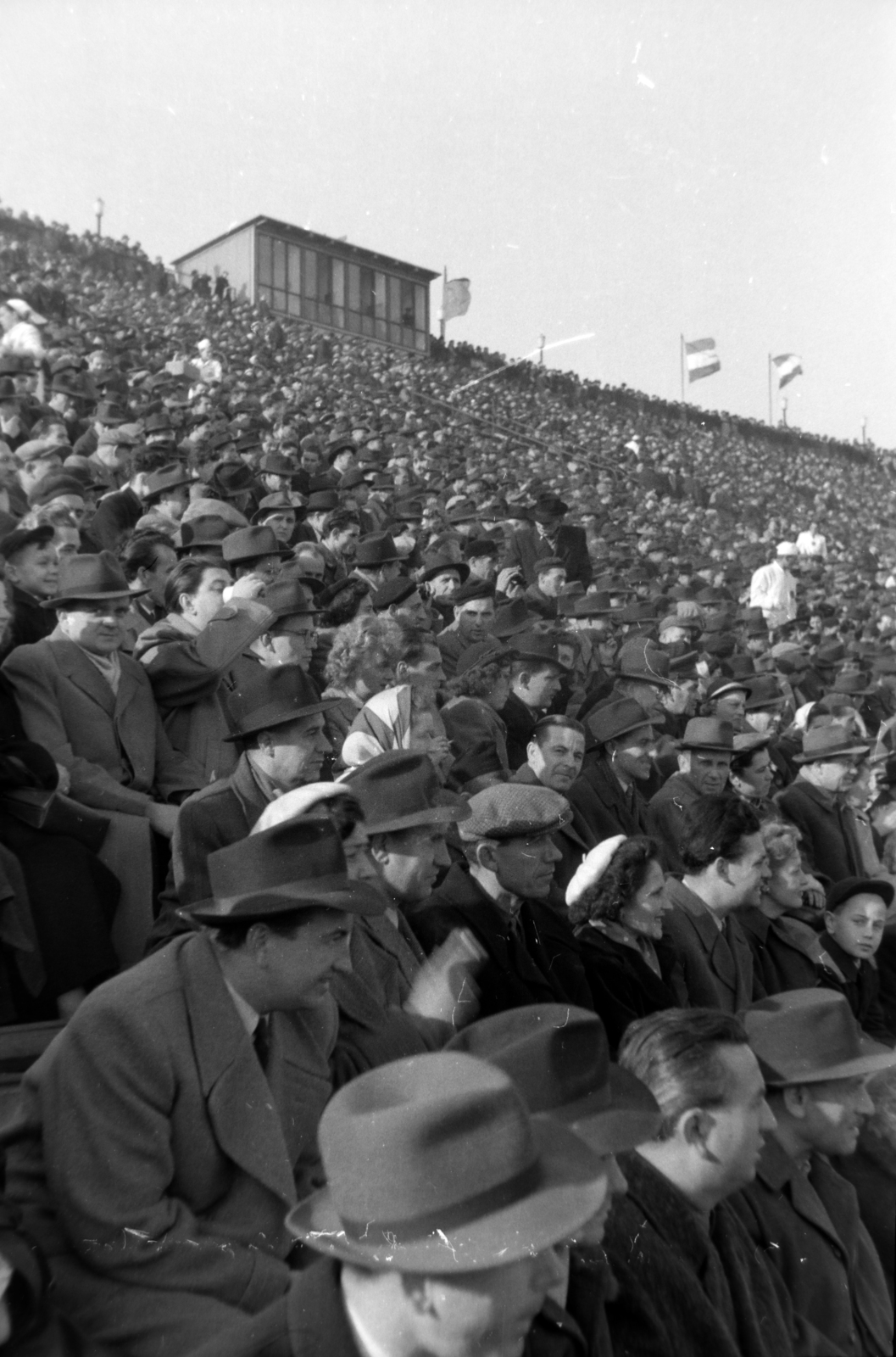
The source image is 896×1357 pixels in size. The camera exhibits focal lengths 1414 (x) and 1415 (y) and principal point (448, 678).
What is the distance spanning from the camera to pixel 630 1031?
3.42m

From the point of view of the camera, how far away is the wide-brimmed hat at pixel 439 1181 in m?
1.96

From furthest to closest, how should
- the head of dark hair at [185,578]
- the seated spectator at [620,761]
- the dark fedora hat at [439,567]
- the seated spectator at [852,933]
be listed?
1. the dark fedora hat at [439,567]
2. the seated spectator at [620,761]
3. the head of dark hair at [185,578]
4. the seated spectator at [852,933]

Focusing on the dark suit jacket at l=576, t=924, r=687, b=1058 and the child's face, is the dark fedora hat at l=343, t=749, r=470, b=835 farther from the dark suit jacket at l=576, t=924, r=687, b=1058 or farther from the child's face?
the child's face

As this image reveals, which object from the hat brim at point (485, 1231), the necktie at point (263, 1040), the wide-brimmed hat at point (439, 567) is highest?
the wide-brimmed hat at point (439, 567)

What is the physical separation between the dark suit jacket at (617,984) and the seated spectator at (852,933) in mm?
1298

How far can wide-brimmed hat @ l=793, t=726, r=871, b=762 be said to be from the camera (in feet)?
27.5

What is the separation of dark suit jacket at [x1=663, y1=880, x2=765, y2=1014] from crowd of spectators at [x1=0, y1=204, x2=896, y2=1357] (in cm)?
3

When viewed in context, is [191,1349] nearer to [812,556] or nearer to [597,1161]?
[597,1161]

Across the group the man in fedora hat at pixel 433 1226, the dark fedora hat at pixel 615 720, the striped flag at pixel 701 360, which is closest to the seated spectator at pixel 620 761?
the dark fedora hat at pixel 615 720

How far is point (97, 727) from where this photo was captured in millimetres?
5023

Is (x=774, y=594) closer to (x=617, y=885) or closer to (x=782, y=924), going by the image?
(x=782, y=924)

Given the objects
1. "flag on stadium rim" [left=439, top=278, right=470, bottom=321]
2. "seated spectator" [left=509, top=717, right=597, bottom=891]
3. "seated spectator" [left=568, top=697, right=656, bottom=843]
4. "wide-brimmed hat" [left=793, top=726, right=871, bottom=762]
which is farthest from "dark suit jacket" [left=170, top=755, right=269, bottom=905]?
"flag on stadium rim" [left=439, top=278, right=470, bottom=321]

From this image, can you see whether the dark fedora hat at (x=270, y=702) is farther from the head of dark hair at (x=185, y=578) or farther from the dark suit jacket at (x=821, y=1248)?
the dark suit jacket at (x=821, y=1248)

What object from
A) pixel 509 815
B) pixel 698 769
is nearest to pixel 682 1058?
pixel 509 815
